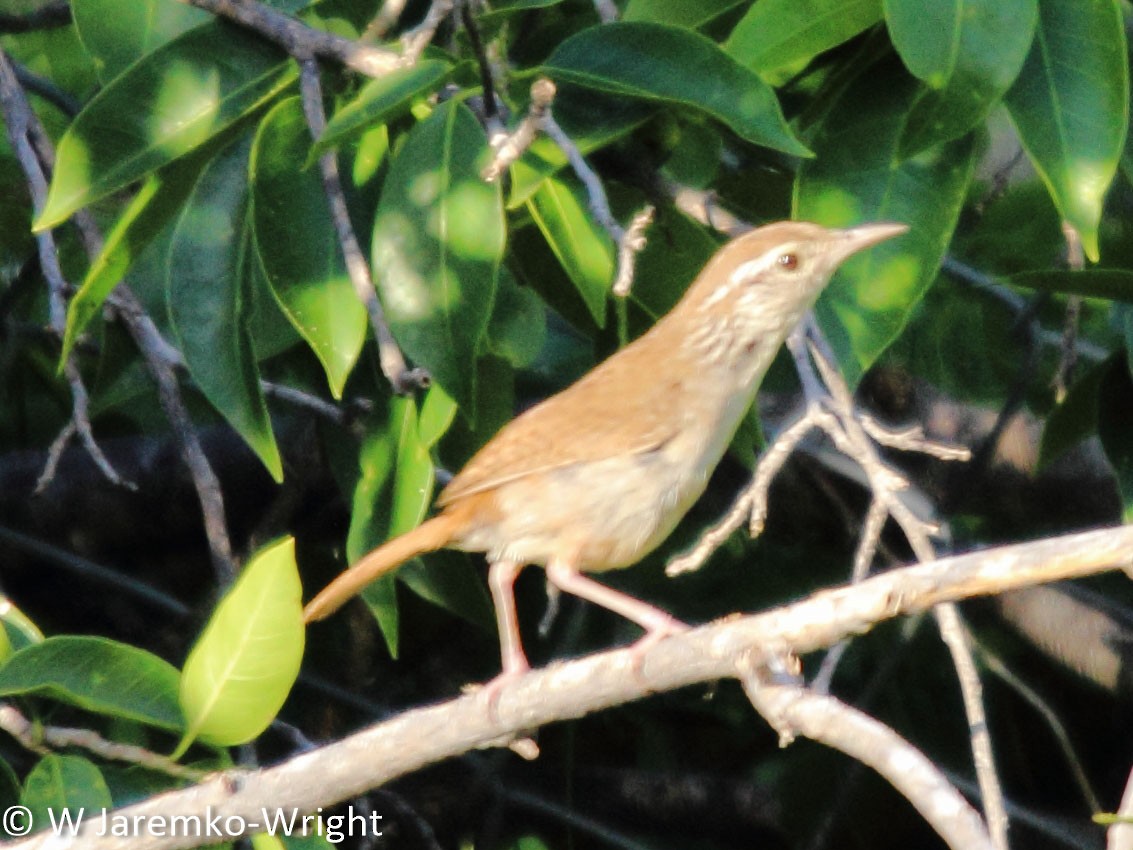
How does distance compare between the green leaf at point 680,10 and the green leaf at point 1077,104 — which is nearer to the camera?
the green leaf at point 1077,104

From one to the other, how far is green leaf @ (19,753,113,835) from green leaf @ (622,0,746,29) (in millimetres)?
1791

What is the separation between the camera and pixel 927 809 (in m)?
2.25

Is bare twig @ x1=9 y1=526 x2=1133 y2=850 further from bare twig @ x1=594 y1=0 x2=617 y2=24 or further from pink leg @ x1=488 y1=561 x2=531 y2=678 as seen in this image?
bare twig @ x1=594 y1=0 x2=617 y2=24

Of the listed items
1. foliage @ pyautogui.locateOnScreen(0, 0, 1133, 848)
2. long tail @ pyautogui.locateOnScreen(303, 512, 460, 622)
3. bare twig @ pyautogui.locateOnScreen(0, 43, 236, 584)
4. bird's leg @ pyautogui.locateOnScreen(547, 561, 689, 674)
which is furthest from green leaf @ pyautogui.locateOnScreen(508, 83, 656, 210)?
bare twig @ pyautogui.locateOnScreen(0, 43, 236, 584)

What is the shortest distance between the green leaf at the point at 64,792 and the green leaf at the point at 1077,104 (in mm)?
2043

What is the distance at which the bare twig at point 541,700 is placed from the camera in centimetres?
234

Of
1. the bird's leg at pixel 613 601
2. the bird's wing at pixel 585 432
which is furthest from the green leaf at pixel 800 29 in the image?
the bird's leg at pixel 613 601

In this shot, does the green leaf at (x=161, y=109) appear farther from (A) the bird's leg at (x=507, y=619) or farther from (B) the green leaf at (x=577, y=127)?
(A) the bird's leg at (x=507, y=619)

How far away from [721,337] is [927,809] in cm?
169

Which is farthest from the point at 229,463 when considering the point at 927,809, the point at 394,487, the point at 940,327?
the point at 927,809

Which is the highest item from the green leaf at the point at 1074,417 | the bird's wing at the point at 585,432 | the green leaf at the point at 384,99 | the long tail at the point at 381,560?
the green leaf at the point at 384,99

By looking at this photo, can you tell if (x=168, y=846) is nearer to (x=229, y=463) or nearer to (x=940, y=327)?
(x=229, y=463)

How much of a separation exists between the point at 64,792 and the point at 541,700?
0.91m

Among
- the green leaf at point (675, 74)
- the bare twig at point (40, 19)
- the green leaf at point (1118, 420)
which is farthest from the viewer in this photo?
the bare twig at point (40, 19)
